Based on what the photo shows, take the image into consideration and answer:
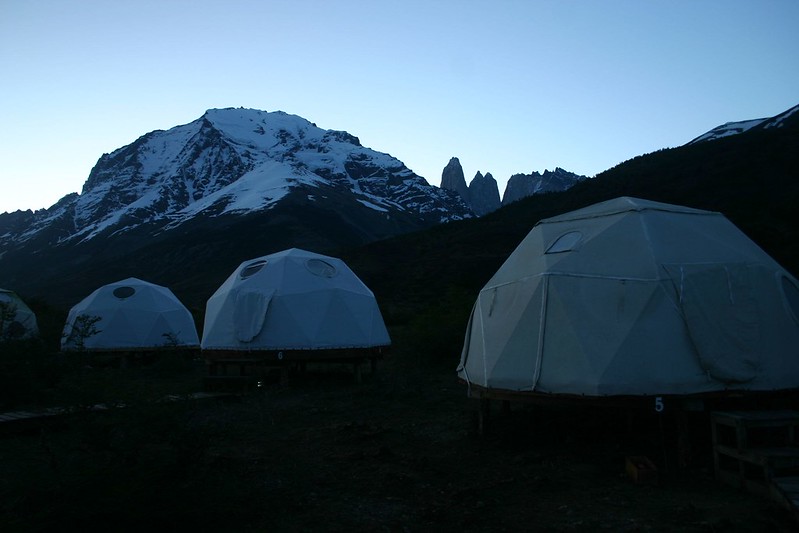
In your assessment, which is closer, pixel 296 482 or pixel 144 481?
pixel 144 481

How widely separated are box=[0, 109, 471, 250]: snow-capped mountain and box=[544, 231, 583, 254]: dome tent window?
3595 inches

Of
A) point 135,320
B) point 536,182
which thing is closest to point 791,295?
point 135,320

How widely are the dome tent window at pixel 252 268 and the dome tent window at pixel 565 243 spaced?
8558 millimetres

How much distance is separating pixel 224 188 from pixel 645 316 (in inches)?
5389

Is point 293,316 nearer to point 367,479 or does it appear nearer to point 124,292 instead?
point 367,479

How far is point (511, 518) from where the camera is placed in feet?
17.4

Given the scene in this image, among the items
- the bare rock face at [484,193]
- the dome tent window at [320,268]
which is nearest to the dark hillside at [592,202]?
the dome tent window at [320,268]

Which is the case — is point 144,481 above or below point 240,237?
below

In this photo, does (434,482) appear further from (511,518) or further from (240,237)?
(240,237)

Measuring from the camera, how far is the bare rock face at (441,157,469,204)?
583 feet

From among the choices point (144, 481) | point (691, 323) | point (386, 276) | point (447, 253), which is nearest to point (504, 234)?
point (447, 253)

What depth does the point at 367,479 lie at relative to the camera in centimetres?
662

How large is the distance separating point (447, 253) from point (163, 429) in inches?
1658

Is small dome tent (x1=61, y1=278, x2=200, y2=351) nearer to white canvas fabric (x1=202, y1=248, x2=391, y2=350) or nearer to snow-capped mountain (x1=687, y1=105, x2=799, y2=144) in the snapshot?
white canvas fabric (x1=202, y1=248, x2=391, y2=350)
